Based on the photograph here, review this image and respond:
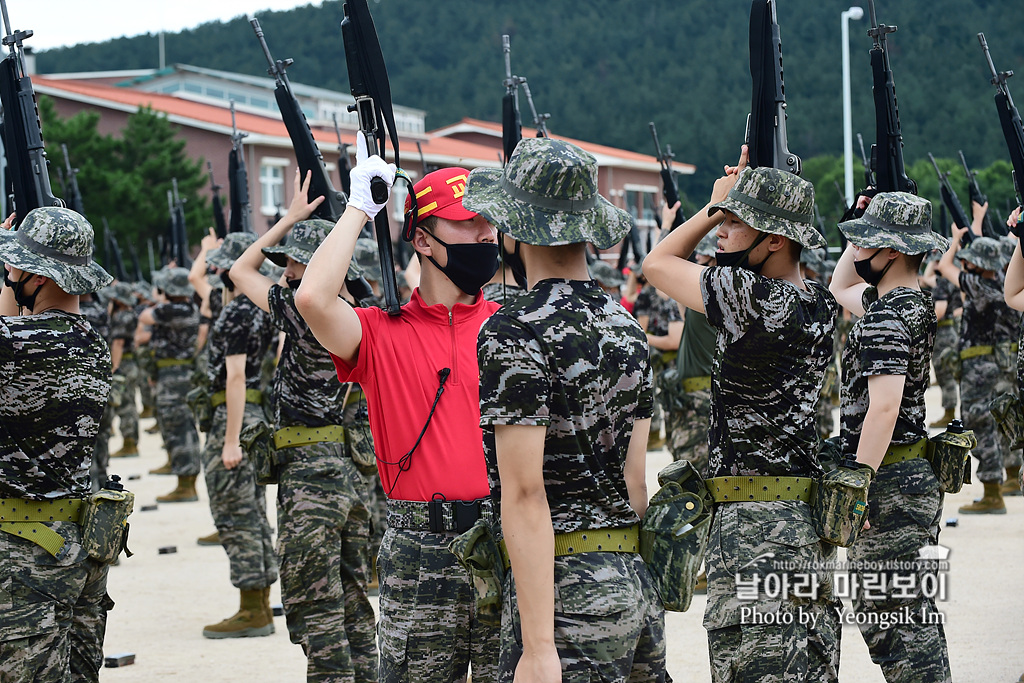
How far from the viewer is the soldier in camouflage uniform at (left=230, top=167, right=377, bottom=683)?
16.5ft

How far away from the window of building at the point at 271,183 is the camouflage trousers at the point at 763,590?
31.5m

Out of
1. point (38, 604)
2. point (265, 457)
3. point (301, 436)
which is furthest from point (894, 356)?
point (38, 604)

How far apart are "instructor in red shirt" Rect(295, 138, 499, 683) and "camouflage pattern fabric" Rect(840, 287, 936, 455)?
5.72 ft

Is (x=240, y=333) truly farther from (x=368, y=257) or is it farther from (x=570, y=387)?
(x=570, y=387)

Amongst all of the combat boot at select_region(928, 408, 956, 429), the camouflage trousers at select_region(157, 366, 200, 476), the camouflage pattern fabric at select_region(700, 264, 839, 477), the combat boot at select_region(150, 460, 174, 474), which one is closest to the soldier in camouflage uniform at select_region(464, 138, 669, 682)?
the camouflage pattern fabric at select_region(700, 264, 839, 477)

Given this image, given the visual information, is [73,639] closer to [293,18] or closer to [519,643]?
[519,643]

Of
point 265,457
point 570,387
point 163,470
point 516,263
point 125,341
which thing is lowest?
point 570,387

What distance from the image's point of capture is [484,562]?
3.01m

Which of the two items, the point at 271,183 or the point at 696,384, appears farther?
the point at 271,183

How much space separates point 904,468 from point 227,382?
4070 millimetres

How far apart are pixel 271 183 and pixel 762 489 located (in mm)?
32907

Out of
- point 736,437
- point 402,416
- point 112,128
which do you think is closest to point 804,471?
point 736,437

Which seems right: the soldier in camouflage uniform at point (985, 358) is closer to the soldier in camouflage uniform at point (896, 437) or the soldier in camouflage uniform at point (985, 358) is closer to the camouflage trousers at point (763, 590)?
the soldier in camouflage uniform at point (896, 437)

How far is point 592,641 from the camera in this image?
2.86 metres
